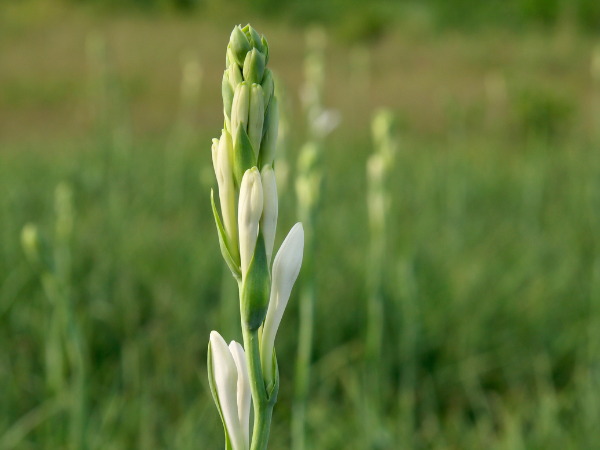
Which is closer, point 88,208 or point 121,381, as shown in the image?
point 121,381

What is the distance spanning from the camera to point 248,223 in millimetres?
355

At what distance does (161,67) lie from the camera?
26.0ft

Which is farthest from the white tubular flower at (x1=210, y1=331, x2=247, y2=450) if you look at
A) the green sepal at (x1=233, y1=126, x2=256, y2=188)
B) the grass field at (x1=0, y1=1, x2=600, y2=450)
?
the grass field at (x1=0, y1=1, x2=600, y2=450)

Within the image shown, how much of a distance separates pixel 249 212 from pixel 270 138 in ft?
0.16

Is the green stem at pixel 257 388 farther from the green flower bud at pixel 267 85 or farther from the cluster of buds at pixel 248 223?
the green flower bud at pixel 267 85

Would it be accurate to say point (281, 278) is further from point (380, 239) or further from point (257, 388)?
point (380, 239)

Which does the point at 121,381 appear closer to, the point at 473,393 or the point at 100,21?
the point at 473,393

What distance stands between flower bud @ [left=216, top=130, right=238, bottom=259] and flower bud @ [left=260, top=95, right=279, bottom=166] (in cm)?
2

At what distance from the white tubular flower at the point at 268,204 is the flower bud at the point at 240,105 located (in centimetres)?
3

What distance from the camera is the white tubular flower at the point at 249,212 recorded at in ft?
1.14

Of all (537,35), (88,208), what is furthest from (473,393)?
(537,35)

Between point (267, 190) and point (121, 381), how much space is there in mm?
1241

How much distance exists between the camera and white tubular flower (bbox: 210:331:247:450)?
1.20ft

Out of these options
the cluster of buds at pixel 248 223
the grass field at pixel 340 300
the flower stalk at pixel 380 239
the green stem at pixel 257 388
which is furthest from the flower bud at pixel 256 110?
the flower stalk at pixel 380 239
